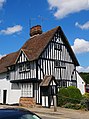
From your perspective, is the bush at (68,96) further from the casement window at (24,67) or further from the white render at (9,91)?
the white render at (9,91)

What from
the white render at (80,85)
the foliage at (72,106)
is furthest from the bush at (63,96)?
the white render at (80,85)

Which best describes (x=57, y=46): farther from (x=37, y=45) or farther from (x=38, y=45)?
(x=37, y=45)

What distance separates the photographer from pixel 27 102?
27.5m

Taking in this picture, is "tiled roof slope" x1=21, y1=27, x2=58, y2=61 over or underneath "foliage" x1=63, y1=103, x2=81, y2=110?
over

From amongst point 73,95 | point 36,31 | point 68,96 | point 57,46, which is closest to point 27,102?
point 68,96

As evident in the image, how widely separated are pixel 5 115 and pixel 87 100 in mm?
18244

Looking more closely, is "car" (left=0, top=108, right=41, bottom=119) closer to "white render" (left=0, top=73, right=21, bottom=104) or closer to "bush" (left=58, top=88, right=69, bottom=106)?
"bush" (left=58, top=88, right=69, bottom=106)

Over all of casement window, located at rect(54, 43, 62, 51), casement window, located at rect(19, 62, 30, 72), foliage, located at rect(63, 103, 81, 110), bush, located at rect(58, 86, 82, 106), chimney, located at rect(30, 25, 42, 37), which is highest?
chimney, located at rect(30, 25, 42, 37)

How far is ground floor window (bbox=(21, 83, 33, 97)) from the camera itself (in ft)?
90.0

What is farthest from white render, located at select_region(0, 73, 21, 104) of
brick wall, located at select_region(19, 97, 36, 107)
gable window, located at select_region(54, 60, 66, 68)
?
gable window, located at select_region(54, 60, 66, 68)

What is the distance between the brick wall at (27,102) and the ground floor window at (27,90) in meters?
0.45

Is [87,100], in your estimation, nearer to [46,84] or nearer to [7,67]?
[46,84]

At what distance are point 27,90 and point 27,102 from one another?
1.36 meters

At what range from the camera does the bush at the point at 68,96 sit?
26.2 metres
